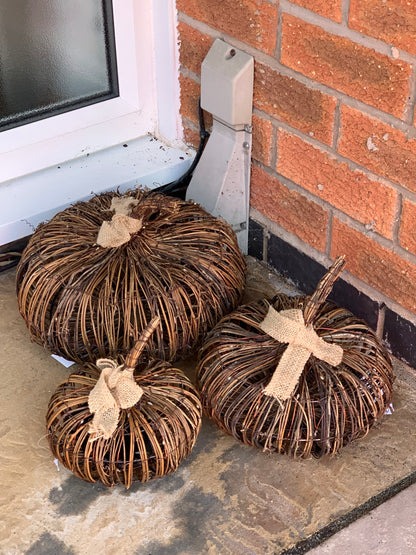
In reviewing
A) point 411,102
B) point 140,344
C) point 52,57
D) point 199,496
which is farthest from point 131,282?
point 52,57

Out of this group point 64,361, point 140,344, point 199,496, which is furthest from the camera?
point 64,361

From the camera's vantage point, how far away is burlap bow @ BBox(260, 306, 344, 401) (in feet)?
5.59

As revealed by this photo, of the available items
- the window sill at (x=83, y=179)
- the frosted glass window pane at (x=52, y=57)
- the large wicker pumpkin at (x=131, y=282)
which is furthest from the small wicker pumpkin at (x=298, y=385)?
Answer: the frosted glass window pane at (x=52, y=57)

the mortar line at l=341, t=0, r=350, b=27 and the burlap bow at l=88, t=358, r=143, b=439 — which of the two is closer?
the burlap bow at l=88, t=358, r=143, b=439

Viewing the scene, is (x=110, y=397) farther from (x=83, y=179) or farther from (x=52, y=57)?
(x=52, y=57)

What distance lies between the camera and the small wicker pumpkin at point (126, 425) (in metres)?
1.67

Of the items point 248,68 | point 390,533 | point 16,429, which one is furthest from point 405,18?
point 16,429

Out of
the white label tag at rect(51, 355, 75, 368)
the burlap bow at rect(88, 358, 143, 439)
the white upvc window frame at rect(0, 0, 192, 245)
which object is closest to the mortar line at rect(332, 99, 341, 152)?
the white upvc window frame at rect(0, 0, 192, 245)

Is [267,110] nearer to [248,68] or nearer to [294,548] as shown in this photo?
[248,68]

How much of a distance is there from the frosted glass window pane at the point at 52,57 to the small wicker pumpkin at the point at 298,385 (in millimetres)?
986

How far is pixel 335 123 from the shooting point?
194 centimetres

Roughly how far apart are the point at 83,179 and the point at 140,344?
3.00 feet

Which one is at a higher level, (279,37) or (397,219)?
(279,37)

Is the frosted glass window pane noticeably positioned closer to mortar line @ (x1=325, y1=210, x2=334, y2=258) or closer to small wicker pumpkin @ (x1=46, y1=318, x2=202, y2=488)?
mortar line @ (x1=325, y1=210, x2=334, y2=258)
